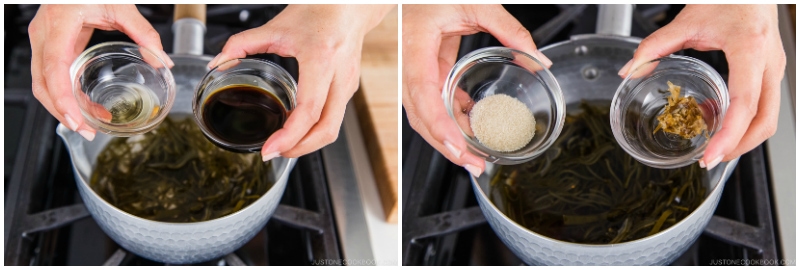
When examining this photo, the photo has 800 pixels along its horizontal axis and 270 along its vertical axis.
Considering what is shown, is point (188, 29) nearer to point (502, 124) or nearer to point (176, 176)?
point (176, 176)

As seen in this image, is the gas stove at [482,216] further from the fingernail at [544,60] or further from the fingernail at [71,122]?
the fingernail at [71,122]

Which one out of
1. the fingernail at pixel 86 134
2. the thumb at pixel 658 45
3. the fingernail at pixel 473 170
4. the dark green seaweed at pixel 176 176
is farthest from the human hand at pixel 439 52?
the fingernail at pixel 86 134

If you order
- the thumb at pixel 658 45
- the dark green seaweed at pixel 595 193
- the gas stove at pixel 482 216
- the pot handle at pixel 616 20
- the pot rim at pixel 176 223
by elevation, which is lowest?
the gas stove at pixel 482 216

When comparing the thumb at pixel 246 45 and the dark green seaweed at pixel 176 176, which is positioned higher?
the thumb at pixel 246 45

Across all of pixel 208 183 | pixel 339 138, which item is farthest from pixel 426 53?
pixel 208 183

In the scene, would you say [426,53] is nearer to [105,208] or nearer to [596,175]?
[596,175]

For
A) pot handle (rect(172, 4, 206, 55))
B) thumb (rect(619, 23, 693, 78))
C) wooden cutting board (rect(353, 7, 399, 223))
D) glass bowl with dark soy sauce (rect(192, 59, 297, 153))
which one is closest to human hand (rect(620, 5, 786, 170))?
thumb (rect(619, 23, 693, 78))

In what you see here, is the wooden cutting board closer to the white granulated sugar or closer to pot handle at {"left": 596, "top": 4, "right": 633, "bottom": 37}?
the white granulated sugar

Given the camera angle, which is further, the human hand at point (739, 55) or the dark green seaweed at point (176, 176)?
the dark green seaweed at point (176, 176)
